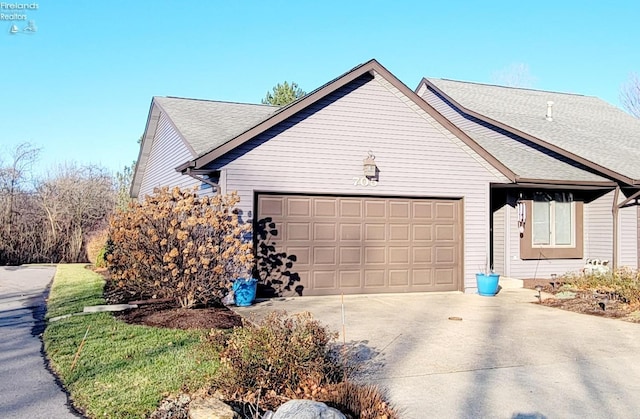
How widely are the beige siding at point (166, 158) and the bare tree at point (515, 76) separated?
93.7 feet

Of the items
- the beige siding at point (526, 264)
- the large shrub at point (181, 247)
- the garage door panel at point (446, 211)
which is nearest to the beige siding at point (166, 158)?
the large shrub at point (181, 247)

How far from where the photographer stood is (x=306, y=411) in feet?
12.4

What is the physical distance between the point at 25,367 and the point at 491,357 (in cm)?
550

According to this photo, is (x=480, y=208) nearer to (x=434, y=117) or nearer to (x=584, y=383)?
(x=434, y=117)

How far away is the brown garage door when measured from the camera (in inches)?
439

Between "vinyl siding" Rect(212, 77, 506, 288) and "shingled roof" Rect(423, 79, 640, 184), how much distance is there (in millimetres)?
2693

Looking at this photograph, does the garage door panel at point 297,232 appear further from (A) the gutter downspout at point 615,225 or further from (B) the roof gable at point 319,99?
(A) the gutter downspout at point 615,225

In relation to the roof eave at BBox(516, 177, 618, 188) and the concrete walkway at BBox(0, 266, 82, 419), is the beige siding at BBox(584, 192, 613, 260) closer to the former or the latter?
the roof eave at BBox(516, 177, 618, 188)

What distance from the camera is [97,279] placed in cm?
1418

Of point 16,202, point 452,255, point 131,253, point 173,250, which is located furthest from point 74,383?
point 16,202

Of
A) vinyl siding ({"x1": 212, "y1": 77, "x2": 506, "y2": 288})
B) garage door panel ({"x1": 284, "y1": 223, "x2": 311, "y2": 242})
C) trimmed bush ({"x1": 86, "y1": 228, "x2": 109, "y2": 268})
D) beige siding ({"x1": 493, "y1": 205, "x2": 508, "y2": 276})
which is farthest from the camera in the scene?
trimmed bush ({"x1": 86, "y1": 228, "x2": 109, "y2": 268})

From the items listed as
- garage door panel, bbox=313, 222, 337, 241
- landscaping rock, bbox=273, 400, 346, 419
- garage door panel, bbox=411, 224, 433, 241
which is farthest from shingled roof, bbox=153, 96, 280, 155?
landscaping rock, bbox=273, 400, 346, 419

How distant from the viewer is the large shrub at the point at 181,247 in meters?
8.55

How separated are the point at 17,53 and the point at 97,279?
6174mm
